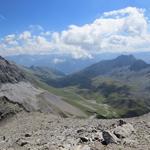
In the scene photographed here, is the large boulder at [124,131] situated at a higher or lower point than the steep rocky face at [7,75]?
lower

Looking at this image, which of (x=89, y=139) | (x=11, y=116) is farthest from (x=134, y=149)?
(x=11, y=116)

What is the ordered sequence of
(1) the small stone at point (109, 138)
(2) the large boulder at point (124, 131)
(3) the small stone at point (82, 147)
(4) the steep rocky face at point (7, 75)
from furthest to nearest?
(4) the steep rocky face at point (7, 75) → (2) the large boulder at point (124, 131) → (1) the small stone at point (109, 138) → (3) the small stone at point (82, 147)

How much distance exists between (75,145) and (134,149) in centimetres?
562

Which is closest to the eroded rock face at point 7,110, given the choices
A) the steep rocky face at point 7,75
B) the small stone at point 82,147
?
the steep rocky face at point 7,75

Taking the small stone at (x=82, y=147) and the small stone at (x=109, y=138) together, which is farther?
the small stone at (x=109, y=138)

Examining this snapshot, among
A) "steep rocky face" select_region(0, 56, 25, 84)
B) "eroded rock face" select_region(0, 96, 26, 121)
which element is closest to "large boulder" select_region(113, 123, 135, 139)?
"eroded rock face" select_region(0, 96, 26, 121)

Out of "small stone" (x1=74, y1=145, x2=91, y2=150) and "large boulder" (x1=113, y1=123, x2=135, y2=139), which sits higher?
"large boulder" (x1=113, y1=123, x2=135, y2=139)

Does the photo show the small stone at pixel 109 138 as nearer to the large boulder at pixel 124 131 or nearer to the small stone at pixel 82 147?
the large boulder at pixel 124 131

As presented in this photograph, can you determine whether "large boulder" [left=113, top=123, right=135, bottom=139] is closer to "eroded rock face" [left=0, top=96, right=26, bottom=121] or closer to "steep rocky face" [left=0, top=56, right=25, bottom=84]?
"eroded rock face" [left=0, top=96, right=26, bottom=121]

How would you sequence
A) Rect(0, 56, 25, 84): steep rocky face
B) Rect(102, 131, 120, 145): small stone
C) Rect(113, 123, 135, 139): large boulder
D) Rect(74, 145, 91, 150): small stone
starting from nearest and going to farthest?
1. Rect(74, 145, 91, 150): small stone
2. Rect(102, 131, 120, 145): small stone
3. Rect(113, 123, 135, 139): large boulder
4. Rect(0, 56, 25, 84): steep rocky face

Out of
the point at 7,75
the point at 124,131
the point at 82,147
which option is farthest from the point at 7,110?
the point at 7,75

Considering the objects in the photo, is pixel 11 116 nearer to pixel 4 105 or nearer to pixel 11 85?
pixel 4 105

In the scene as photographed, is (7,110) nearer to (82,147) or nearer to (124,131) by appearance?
(124,131)

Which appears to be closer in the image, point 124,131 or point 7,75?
point 124,131
